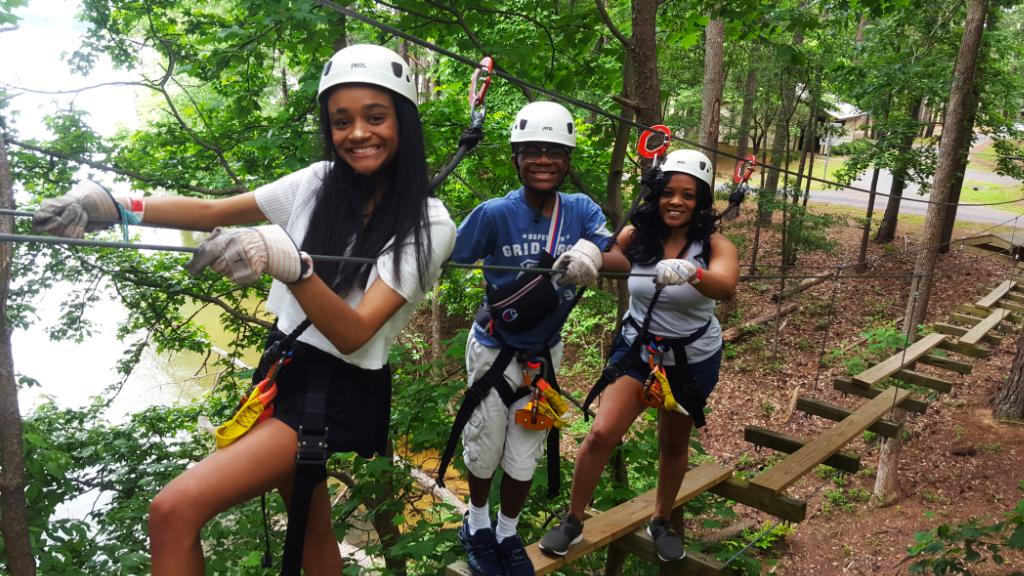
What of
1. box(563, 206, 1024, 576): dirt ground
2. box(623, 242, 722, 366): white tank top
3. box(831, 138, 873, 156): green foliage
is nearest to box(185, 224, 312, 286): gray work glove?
box(623, 242, 722, 366): white tank top

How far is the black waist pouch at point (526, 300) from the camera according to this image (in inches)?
85.4

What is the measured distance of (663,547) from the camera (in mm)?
2934

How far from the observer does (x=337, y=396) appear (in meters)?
1.60

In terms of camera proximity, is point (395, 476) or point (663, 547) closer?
point (663, 547)

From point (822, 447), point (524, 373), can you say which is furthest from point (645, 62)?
point (822, 447)

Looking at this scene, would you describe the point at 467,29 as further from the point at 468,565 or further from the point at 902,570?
the point at 902,570

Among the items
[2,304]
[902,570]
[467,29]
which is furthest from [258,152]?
[902,570]

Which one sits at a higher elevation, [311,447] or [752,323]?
[311,447]

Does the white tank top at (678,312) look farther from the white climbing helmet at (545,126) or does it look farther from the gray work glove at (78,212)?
the gray work glove at (78,212)

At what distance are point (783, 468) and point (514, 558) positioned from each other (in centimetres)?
204

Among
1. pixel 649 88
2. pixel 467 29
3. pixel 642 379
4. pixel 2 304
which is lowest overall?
pixel 642 379

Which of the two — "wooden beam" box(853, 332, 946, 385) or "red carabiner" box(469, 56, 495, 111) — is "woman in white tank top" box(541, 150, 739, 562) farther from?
"wooden beam" box(853, 332, 946, 385)

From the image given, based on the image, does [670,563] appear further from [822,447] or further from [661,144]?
[661,144]

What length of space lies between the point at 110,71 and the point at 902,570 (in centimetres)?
731
